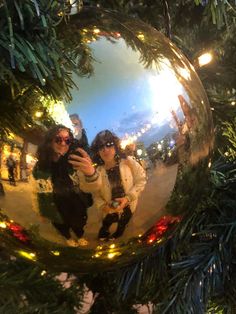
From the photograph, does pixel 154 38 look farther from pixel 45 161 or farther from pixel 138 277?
pixel 138 277

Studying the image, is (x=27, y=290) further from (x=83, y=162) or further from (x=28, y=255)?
(x=83, y=162)

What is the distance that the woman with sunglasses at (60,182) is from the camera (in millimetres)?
337

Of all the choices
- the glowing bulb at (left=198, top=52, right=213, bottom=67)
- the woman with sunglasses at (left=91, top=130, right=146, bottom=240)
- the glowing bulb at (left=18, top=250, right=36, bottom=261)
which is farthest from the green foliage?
the glowing bulb at (left=198, top=52, right=213, bottom=67)

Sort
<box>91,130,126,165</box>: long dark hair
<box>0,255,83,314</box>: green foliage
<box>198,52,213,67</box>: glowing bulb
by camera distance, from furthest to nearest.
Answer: <box>198,52,213,67</box>: glowing bulb
<box>0,255,83,314</box>: green foliage
<box>91,130,126,165</box>: long dark hair

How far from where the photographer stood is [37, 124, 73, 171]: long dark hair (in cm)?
34

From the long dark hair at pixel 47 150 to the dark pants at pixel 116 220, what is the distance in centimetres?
6

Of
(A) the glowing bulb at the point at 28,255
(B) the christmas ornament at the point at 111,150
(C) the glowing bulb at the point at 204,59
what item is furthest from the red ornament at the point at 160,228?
(C) the glowing bulb at the point at 204,59

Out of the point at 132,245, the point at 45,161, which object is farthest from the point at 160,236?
the point at 45,161

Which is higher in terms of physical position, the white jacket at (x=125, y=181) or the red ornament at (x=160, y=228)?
the white jacket at (x=125, y=181)

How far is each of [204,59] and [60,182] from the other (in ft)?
1.41

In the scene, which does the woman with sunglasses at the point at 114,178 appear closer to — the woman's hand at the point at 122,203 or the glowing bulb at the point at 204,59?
the woman's hand at the point at 122,203

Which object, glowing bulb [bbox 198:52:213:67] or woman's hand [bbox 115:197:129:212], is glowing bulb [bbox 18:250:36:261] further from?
glowing bulb [bbox 198:52:213:67]

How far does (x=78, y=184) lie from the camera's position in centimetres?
34

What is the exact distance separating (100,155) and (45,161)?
0.14ft
